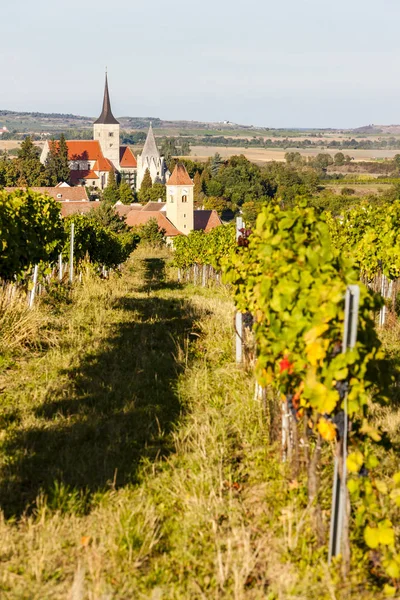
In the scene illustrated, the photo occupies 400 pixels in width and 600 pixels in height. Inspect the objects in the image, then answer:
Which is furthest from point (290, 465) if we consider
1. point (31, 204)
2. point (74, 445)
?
point (31, 204)

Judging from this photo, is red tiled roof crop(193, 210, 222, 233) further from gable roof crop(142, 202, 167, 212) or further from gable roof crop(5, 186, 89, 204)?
gable roof crop(5, 186, 89, 204)

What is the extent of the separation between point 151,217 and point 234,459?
66.5 metres

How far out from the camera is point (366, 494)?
12.9ft

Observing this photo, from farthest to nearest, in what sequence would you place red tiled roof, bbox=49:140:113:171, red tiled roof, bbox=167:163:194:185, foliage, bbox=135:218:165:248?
red tiled roof, bbox=49:140:113:171
red tiled roof, bbox=167:163:194:185
foliage, bbox=135:218:165:248

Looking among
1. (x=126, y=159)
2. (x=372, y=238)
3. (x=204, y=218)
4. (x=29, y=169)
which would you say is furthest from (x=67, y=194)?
(x=372, y=238)

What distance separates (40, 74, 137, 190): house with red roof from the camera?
119 m

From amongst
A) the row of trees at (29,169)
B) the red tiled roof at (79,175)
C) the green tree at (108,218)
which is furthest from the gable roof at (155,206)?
the red tiled roof at (79,175)

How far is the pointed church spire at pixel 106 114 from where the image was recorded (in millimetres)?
136375

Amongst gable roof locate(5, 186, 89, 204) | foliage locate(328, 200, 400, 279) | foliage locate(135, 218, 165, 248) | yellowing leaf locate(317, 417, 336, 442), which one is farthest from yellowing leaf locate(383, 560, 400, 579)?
gable roof locate(5, 186, 89, 204)

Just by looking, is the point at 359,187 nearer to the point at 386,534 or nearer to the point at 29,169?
the point at 29,169

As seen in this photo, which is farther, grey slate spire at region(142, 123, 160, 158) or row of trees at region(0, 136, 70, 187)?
grey slate spire at region(142, 123, 160, 158)

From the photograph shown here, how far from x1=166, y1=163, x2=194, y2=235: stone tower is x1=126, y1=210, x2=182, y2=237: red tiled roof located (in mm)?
2338

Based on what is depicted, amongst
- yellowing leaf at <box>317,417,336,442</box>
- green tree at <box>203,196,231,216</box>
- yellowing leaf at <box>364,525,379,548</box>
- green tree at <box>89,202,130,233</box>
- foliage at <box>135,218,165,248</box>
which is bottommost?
foliage at <box>135,218,165,248</box>

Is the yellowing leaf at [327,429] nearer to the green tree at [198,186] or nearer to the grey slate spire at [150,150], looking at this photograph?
the green tree at [198,186]
